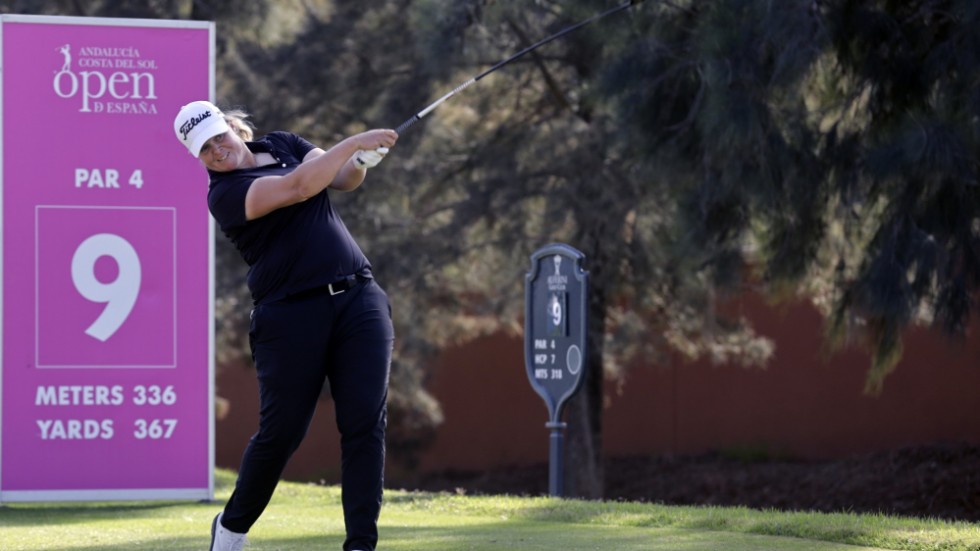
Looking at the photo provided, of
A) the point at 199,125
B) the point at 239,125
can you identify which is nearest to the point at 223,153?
the point at 199,125

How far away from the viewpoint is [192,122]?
4352 millimetres

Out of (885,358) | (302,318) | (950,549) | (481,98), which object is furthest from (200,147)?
(481,98)

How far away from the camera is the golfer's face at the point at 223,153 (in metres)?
4.38

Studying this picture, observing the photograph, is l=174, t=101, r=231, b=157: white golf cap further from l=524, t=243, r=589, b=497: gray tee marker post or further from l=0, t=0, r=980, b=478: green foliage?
l=0, t=0, r=980, b=478: green foliage

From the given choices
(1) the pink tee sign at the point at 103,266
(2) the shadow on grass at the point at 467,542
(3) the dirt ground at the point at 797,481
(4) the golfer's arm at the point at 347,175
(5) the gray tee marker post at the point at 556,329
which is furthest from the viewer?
(3) the dirt ground at the point at 797,481

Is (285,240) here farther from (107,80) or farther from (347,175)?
(107,80)

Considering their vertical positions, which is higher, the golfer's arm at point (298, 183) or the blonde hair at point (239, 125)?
the blonde hair at point (239, 125)

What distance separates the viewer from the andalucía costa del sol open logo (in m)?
7.57

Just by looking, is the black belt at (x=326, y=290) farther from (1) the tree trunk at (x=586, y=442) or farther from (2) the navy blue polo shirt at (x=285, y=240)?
A: (1) the tree trunk at (x=586, y=442)

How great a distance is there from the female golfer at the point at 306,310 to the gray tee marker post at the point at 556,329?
4.01 m

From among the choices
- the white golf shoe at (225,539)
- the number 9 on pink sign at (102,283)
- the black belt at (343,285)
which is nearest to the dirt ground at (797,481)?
the number 9 on pink sign at (102,283)

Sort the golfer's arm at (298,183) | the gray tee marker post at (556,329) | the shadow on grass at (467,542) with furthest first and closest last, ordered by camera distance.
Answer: the gray tee marker post at (556,329) → the shadow on grass at (467,542) → the golfer's arm at (298,183)

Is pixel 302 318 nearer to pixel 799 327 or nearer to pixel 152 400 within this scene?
pixel 152 400

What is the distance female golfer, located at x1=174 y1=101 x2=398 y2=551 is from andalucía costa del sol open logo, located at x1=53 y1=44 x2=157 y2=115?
11.2 ft
